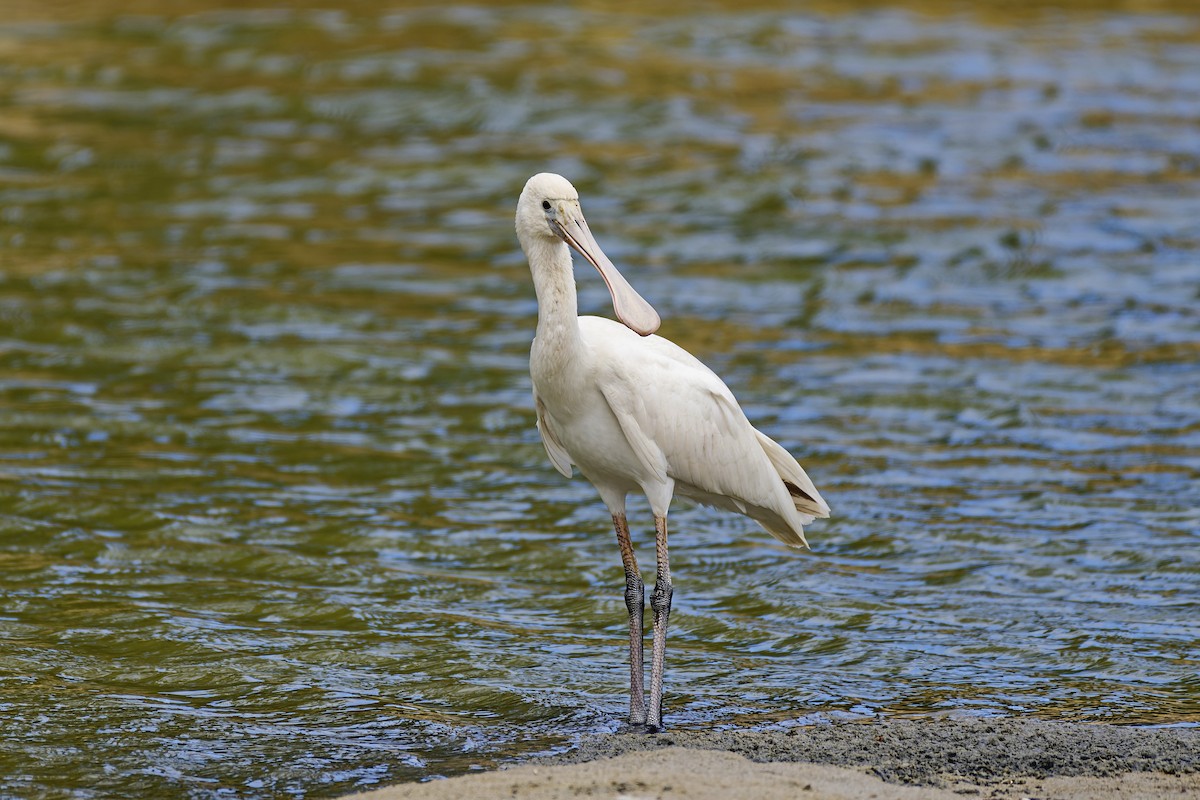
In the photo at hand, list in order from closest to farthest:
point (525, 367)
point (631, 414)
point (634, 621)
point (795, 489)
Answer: point (631, 414)
point (634, 621)
point (795, 489)
point (525, 367)

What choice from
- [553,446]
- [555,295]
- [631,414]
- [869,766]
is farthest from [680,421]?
[869,766]

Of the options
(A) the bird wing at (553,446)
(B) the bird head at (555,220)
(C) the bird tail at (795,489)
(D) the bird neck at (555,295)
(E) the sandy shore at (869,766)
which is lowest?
→ (E) the sandy shore at (869,766)

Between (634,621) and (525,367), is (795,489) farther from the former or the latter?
(525,367)

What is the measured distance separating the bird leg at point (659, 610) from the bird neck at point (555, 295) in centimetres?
100

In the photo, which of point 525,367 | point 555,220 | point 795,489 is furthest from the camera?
point 525,367

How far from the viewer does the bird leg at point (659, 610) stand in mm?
7738

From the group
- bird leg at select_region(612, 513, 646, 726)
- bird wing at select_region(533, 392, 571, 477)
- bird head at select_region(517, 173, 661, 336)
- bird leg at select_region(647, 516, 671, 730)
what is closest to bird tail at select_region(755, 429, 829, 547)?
bird leg at select_region(647, 516, 671, 730)

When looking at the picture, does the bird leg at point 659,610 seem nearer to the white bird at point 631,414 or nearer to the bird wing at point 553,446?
the white bird at point 631,414

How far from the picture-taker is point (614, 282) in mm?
7746

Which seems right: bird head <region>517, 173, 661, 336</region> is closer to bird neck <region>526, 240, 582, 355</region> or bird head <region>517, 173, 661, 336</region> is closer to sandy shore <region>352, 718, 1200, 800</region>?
bird neck <region>526, 240, 582, 355</region>

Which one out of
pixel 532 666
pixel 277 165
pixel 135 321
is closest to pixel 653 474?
pixel 532 666

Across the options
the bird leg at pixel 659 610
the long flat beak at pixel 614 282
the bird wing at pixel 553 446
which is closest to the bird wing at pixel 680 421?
the long flat beak at pixel 614 282

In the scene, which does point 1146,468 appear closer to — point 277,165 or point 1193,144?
point 1193,144

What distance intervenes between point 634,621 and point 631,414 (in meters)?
1.06
